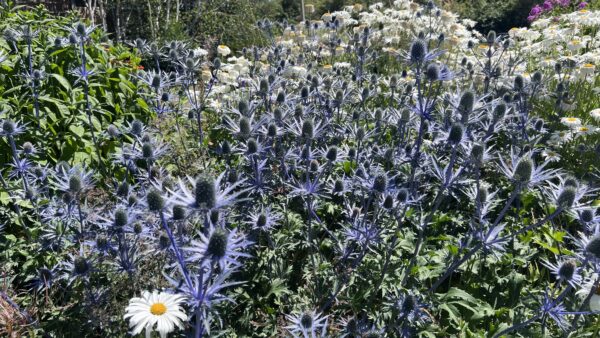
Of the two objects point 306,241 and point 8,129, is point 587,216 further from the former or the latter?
point 8,129

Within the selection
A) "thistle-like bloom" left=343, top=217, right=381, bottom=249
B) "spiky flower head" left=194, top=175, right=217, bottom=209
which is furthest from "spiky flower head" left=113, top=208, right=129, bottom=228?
"thistle-like bloom" left=343, top=217, right=381, bottom=249

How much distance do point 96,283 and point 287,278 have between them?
1147 millimetres

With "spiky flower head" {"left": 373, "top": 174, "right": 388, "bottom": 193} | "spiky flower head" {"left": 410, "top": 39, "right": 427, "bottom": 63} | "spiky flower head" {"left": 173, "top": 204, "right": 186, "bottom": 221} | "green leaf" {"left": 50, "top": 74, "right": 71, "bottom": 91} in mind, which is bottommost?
"spiky flower head" {"left": 373, "top": 174, "right": 388, "bottom": 193}

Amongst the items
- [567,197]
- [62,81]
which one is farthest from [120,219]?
[62,81]

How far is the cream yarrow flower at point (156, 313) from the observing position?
1743mm

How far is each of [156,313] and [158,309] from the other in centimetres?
2

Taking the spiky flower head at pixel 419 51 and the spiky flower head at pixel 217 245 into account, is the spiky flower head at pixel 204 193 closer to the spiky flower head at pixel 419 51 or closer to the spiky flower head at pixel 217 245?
the spiky flower head at pixel 217 245

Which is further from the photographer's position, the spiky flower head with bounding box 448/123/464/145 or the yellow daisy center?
the spiky flower head with bounding box 448/123/464/145

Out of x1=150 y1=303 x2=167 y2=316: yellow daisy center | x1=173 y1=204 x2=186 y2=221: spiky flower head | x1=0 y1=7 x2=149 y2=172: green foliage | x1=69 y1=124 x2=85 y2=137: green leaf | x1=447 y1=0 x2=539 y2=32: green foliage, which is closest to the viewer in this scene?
x1=150 y1=303 x2=167 y2=316: yellow daisy center

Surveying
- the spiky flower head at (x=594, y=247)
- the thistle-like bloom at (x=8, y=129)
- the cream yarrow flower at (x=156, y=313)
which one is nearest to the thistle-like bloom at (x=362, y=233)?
the spiky flower head at (x=594, y=247)

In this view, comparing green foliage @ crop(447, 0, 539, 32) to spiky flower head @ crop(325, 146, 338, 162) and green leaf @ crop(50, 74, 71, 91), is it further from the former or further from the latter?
spiky flower head @ crop(325, 146, 338, 162)

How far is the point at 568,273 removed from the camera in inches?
89.4

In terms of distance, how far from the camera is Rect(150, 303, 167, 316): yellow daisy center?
181cm

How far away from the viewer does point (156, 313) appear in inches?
71.2
